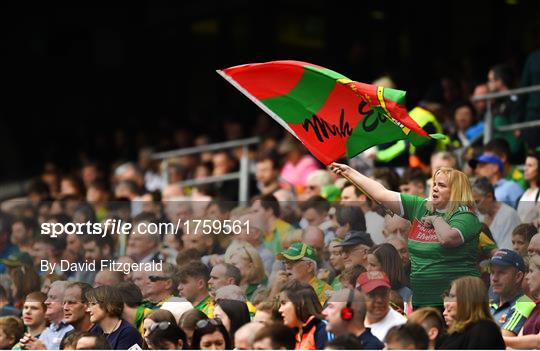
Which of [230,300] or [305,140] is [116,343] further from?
[305,140]

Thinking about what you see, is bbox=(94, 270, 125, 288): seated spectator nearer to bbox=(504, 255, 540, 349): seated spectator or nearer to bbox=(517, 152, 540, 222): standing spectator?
bbox=(504, 255, 540, 349): seated spectator

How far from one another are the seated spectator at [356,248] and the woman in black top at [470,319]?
2.59ft

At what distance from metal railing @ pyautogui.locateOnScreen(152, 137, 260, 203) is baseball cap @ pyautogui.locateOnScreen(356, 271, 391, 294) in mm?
5993

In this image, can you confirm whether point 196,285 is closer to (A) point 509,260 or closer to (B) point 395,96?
(B) point 395,96

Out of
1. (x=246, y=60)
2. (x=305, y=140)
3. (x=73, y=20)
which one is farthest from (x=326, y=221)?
(x=73, y=20)

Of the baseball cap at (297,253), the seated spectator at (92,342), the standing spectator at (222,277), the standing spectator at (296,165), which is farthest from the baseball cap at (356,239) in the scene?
the standing spectator at (296,165)

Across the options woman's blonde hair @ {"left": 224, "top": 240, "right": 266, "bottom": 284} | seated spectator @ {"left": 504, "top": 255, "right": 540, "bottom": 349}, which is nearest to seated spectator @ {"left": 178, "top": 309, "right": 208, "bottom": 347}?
woman's blonde hair @ {"left": 224, "top": 240, "right": 266, "bottom": 284}

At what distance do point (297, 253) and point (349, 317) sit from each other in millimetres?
938

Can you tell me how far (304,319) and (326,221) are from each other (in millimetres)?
1084

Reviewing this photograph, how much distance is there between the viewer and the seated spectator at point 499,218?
1059cm

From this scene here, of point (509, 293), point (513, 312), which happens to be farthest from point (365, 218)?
point (513, 312)

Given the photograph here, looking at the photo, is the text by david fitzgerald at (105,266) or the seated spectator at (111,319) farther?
the text by david fitzgerald at (105,266)

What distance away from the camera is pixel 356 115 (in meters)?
11.1

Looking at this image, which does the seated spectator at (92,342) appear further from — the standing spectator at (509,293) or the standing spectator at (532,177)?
the standing spectator at (532,177)
